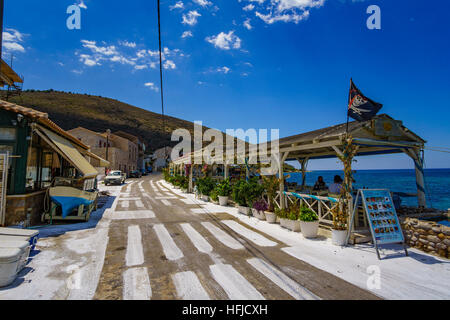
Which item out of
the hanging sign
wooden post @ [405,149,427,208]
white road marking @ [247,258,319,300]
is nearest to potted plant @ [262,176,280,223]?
the hanging sign

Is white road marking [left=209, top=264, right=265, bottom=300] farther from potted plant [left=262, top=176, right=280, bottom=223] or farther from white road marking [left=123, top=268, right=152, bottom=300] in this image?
potted plant [left=262, top=176, right=280, bottom=223]

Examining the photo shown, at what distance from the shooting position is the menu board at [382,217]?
5609 millimetres

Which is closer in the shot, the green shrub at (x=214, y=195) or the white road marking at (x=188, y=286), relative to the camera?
the white road marking at (x=188, y=286)

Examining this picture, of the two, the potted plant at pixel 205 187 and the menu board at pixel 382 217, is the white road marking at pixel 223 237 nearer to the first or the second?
the menu board at pixel 382 217

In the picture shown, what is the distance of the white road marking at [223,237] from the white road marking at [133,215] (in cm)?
315

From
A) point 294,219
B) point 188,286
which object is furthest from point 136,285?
point 294,219

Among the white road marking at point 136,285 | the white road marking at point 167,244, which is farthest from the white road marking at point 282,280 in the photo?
the white road marking at point 136,285

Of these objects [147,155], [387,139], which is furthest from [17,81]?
[147,155]

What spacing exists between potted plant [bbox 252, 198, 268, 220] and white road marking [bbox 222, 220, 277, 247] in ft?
4.09

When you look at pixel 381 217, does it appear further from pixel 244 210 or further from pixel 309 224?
pixel 244 210

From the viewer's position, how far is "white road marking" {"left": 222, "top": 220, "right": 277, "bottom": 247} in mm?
6460

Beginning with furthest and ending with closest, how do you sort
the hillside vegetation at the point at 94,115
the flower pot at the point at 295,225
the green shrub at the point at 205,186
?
the hillside vegetation at the point at 94,115, the green shrub at the point at 205,186, the flower pot at the point at 295,225

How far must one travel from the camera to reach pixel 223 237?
7.00 m
